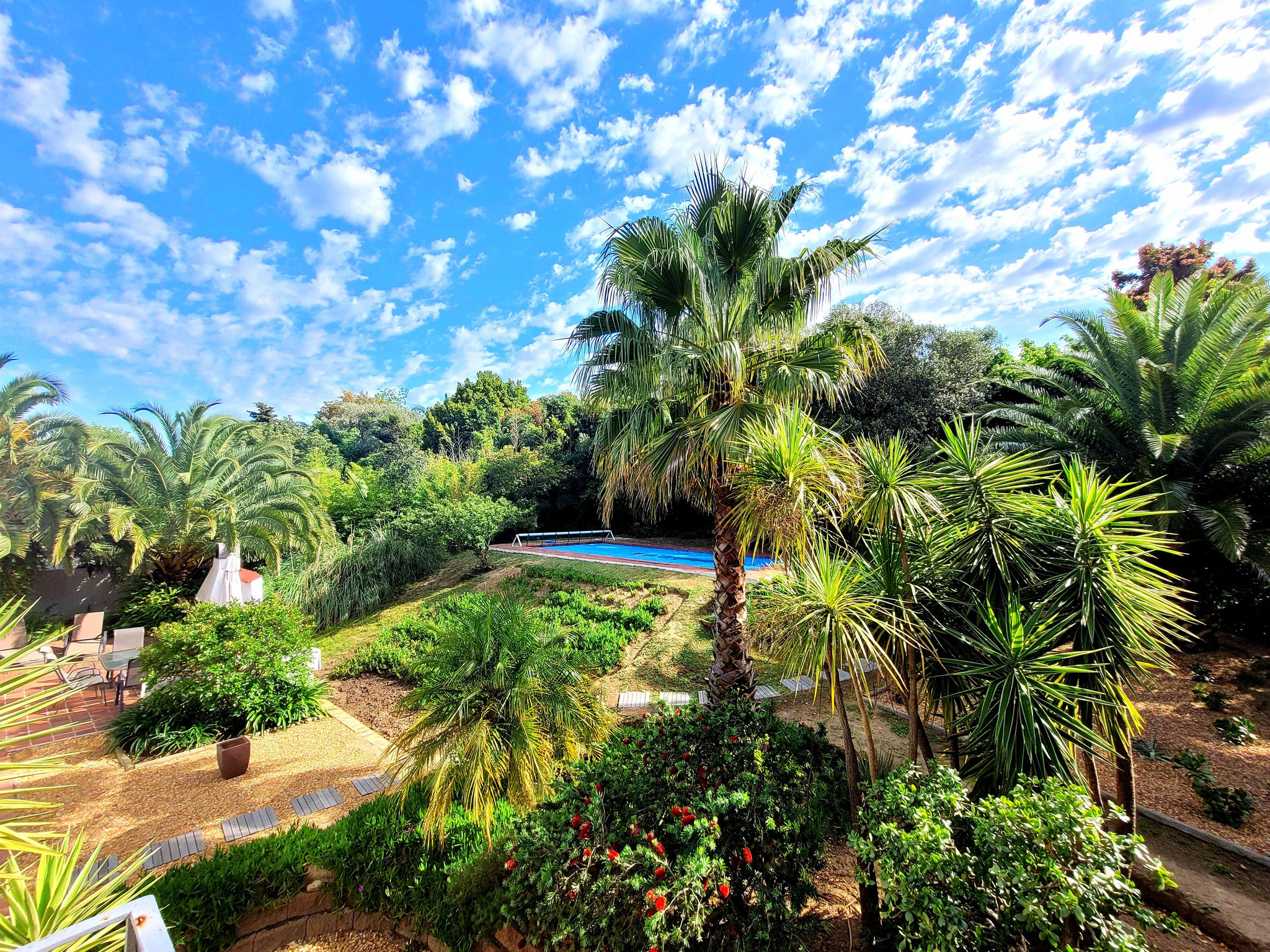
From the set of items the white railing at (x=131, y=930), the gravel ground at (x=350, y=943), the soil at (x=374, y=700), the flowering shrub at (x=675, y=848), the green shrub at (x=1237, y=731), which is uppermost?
the white railing at (x=131, y=930)

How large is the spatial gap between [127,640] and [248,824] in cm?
752

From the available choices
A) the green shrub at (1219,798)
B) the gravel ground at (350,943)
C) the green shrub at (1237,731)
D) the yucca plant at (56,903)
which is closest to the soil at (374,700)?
the gravel ground at (350,943)

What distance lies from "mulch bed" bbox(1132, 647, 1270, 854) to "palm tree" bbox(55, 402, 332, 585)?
48.8ft

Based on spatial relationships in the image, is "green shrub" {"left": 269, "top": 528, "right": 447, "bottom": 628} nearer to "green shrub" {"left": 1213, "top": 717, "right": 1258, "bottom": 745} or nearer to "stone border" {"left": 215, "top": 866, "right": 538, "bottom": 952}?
"stone border" {"left": 215, "top": 866, "right": 538, "bottom": 952}

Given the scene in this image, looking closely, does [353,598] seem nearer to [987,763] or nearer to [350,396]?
[987,763]

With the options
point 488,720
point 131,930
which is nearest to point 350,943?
point 488,720

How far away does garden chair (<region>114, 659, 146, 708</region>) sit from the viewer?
7.92 meters

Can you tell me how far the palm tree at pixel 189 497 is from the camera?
1117 centimetres

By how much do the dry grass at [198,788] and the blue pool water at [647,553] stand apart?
9788 millimetres

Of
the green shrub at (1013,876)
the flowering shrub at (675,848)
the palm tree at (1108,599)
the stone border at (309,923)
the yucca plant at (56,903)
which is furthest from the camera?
the stone border at (309,923)

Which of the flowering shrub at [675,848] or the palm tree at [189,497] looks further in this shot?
the palm tree at [189,497]

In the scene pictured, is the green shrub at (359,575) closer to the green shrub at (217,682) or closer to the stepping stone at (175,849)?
the green shrub at (217,682)

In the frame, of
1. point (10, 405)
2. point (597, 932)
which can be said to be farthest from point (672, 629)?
Result: point (10, 405)

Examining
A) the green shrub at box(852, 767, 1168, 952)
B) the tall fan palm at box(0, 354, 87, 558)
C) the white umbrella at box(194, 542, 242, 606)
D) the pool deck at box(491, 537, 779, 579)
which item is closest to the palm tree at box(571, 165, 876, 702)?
the green shrub at box(852, 767, 1168, 952)
